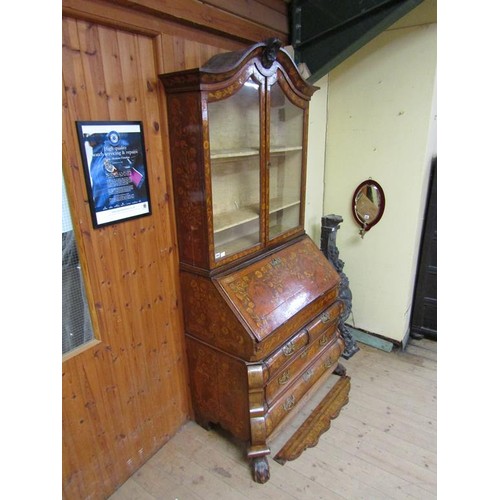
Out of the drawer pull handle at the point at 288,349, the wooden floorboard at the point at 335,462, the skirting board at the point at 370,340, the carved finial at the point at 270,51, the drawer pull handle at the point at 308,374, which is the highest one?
the carved finial at the point at 270,51

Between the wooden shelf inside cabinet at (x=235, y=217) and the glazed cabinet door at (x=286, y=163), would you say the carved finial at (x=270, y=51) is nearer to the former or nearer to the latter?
the glazed cabinet door at (x=286, y=163)

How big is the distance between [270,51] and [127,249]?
107cm

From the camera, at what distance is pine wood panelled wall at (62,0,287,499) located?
1.27 m

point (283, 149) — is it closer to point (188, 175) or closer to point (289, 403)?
point (188, 175)

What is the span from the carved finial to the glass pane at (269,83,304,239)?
0.77 feet

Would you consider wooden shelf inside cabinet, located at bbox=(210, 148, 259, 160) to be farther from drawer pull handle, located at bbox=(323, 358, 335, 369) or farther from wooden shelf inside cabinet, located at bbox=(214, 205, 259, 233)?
drawer pull handle, located at bbox=(323, 358, 335, 369)

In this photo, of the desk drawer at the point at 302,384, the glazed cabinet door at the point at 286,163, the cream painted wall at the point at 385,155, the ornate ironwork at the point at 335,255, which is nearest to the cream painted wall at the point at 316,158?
the cream painted wall at the point at 385,155

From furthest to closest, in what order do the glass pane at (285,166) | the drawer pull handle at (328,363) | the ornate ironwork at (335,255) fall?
the ornate ironwork at (335,255) → the drawer pull handle at (328,363) → the glass pane at (285,166)

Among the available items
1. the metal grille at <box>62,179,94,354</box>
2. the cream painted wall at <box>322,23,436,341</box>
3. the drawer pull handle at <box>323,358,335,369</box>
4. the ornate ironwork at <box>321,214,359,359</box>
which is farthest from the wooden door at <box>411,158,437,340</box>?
the metal grille at <box>62,179,94,354</box>

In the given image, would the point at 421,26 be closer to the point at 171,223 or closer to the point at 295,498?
the point at 171,223

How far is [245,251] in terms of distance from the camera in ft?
5.79

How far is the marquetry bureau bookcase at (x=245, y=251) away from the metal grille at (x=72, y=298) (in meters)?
0.48

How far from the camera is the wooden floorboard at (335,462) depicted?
1.64 metres
